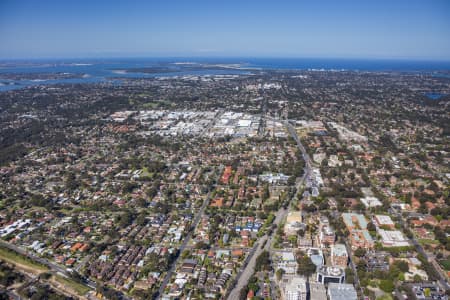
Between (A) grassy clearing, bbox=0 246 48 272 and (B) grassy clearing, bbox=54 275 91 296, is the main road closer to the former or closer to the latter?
(B) grassy clearing, bbox=54 275 91 296

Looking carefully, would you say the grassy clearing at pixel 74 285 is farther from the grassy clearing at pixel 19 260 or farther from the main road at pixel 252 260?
the main road at pixel 252 260

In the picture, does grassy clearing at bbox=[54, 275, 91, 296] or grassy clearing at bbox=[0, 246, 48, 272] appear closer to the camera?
grassy clearing at bbox=[54, 275, 91, 296]

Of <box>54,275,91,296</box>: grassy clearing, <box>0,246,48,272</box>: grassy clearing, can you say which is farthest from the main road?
<box>0,246,48,272</box>: grassy clearing

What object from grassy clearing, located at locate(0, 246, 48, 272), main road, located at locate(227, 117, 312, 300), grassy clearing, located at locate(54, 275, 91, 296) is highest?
main road, located at locate(227, 117, 312, 300)

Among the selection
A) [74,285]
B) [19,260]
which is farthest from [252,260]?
[19,260]

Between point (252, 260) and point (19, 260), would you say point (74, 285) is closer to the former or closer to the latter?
point (19, 260)

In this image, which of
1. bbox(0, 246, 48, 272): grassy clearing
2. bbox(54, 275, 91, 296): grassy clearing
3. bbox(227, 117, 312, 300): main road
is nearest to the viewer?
bbox(54, 275, 91, 296): grassy clearing

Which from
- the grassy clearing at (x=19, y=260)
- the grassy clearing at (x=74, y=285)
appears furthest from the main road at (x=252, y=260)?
the grassy clearing at (x=19, y=260)
